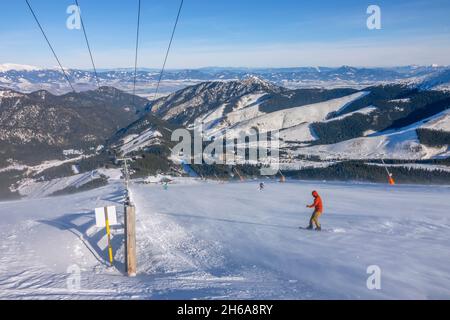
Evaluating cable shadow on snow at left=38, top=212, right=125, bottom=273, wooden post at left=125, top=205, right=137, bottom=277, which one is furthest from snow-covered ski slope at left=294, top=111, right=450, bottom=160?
wooden post at left=125, top=205, right=137, bottom=277

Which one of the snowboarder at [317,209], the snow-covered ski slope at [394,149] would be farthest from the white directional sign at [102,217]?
the snow-covered ski slope at [394,149]

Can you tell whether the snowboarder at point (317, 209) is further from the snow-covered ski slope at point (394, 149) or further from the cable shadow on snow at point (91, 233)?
the snow-covered ski slope at point (394, 149)

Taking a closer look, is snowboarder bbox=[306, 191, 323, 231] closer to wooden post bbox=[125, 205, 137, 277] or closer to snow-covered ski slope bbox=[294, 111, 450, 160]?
wooden post bbox=[125, 205, 137, 277]

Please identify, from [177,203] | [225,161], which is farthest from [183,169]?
[177,203]

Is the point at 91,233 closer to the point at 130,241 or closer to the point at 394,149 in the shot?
the point at 130,241

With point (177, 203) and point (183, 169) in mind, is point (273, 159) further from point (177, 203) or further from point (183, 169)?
point (177, 203)
